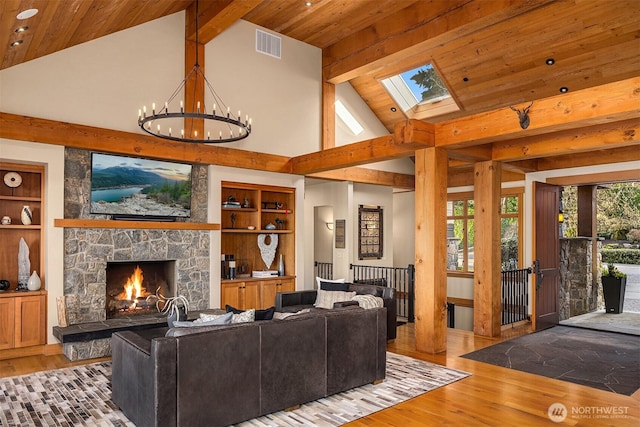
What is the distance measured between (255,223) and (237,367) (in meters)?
4.74

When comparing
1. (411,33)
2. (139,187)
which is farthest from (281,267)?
(411,33)

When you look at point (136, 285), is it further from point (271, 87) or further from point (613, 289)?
point (613, 289)

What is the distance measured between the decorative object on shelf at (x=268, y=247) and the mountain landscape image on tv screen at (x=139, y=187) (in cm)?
166

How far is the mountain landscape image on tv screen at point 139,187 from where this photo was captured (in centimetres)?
630

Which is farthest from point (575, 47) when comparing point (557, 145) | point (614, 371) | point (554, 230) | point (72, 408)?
point (72, 408)

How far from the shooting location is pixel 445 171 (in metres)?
5.89

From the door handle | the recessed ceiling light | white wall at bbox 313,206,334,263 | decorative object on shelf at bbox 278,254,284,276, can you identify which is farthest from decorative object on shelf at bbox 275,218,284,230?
the recessed ceiling light

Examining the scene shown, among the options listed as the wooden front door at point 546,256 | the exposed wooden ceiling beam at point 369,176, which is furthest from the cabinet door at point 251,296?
the wooden front door at point 546,256

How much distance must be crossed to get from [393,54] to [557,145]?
9.88 ft

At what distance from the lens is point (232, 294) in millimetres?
7617

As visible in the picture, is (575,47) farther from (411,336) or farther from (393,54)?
(411,336)

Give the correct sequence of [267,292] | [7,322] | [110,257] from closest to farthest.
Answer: [7,322] < [110,257] < [267,292]

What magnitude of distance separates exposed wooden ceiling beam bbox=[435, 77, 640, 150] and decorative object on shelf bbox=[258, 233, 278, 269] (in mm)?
4002

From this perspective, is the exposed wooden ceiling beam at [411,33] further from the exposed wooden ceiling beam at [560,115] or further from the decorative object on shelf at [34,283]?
the decorative object on shelf at [34,283]
